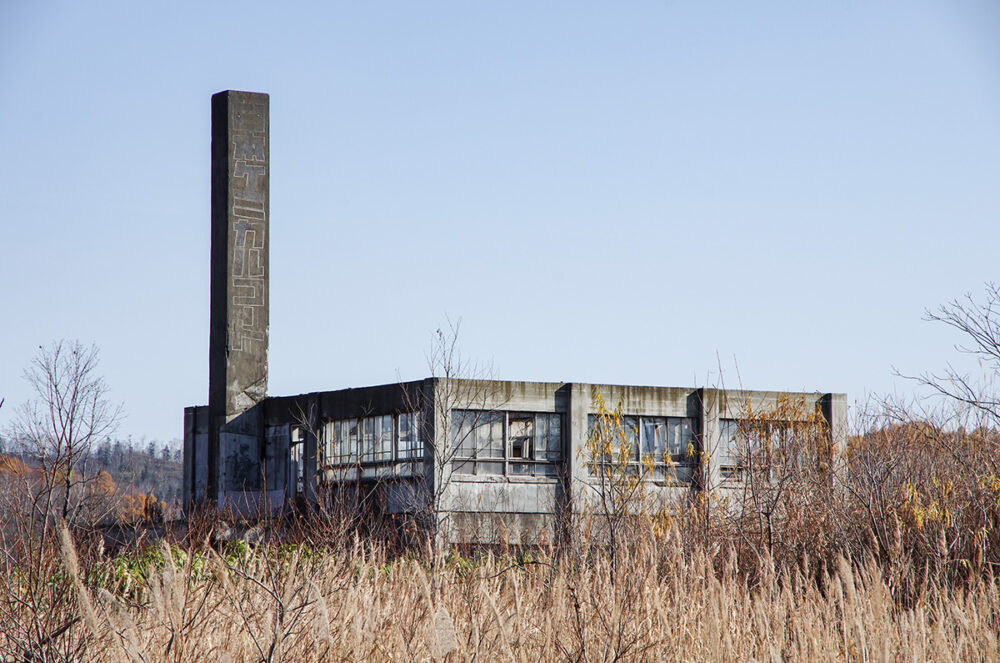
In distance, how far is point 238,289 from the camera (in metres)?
28.3

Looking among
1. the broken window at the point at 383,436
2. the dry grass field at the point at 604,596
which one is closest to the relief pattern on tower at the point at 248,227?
the broken window at the point at 383,436

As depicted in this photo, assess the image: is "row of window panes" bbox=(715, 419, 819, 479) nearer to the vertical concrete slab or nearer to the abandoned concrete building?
the abandoned concrete building

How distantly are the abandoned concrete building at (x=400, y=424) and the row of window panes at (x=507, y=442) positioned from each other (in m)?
0.03

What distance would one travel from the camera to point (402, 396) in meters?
24.9

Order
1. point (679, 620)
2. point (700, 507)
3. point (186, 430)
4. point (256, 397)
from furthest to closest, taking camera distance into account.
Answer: point (186, 430) → point (256, 397) → point (700, 507) → point (679, 620)

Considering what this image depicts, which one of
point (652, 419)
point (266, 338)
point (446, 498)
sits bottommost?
point (446, 498)

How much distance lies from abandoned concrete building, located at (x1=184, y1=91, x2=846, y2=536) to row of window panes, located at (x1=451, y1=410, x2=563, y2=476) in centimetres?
3

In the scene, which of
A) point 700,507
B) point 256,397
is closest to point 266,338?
point 256,397

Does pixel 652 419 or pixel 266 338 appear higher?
pixel 266 338

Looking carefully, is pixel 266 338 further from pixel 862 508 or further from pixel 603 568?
pixel 603 568

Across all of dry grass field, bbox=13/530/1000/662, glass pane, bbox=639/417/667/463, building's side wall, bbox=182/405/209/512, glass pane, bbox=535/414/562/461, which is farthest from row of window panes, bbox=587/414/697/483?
dry grass field, bbox=13/530/1000/662

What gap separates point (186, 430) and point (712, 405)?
17.2 m

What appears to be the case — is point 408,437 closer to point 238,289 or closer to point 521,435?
point 521,435

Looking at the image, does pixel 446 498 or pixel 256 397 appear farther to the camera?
pixel 256 397
